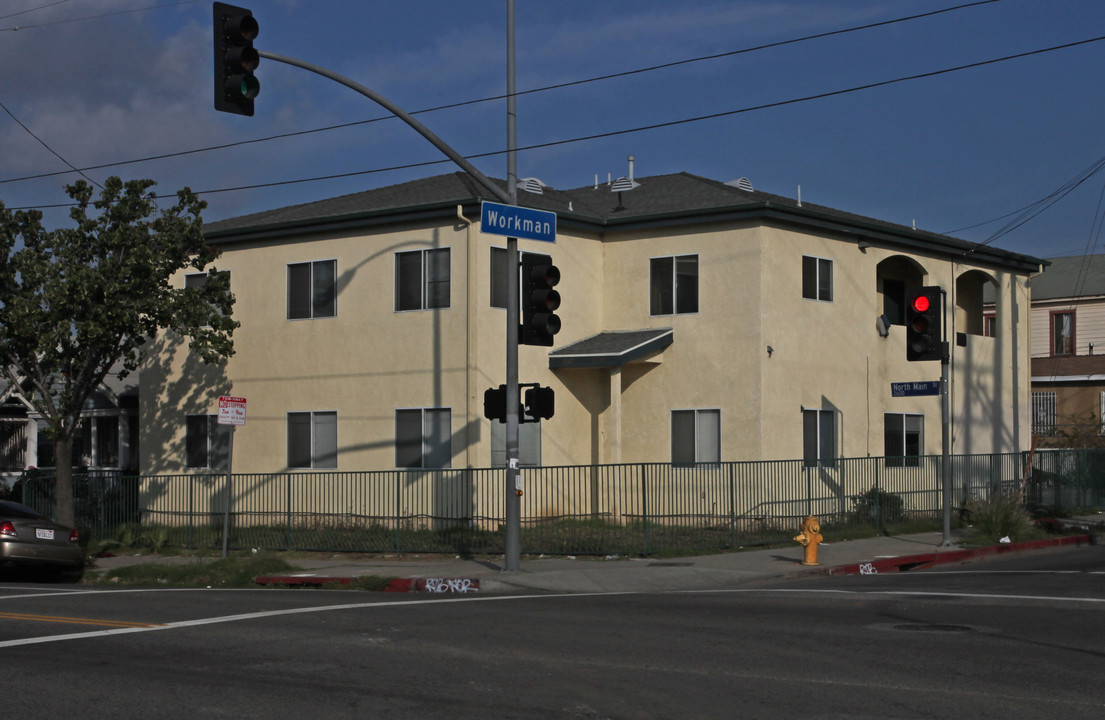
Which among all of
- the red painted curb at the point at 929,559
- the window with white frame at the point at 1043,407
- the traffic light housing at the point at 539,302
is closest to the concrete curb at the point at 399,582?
the traffic light housing at the point at 539,302

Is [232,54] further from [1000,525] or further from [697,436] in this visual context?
[1000,525]

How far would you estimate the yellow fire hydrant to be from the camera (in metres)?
18.1

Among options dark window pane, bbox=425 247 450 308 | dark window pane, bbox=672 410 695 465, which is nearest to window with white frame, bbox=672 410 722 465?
dark window pane, bbox=672 410 695 465

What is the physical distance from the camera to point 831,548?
821 inches

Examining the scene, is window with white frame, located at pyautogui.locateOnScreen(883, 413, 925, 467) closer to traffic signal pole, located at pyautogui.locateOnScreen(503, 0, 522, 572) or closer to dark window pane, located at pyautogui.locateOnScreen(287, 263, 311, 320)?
traffic signal pole, located at pyautogui.locateOnScreen(503, 0, 522, 572)

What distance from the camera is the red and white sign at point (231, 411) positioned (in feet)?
68.0

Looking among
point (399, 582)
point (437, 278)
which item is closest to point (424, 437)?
point (437, 278)

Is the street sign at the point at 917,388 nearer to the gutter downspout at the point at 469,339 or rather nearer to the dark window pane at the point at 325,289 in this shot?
the gutter downspout at the point at 469,339

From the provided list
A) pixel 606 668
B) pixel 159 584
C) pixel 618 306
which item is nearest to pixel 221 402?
pixel 159 584

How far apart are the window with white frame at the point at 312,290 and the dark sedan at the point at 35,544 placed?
25.5 ft

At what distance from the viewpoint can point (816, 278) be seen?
84.2ft

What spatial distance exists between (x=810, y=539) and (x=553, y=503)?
19.7 ft

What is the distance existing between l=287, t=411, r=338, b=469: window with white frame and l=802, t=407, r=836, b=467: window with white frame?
1009 centimetres

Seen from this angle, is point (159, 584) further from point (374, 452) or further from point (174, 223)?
point (174, 223)
